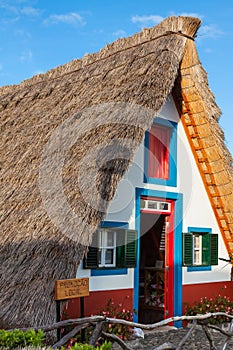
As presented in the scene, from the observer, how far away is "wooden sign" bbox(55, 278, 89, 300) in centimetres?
645

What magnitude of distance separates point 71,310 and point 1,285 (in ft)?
6.63

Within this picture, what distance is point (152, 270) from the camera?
1127cm

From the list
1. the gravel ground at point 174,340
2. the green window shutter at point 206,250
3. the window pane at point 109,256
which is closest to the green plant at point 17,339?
the gravel ground at point 174,340

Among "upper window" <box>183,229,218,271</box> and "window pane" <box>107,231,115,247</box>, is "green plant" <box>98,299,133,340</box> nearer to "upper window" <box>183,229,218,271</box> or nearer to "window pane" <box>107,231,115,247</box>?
"window pane" <box>107,231,115,247</box>

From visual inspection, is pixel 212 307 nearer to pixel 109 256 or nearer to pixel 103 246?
pixel 109 256

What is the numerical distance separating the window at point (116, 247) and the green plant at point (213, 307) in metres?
1.92

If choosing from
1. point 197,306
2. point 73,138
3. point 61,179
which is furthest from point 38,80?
point 197,306

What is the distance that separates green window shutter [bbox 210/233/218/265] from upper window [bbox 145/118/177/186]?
5.37 ft

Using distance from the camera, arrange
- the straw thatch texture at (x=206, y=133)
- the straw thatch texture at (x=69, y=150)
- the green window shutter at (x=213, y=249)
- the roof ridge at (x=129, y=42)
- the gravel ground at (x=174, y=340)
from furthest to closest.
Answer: the green window shutter at (x=213, y=249)
the straw thatch texture at (x=206, y=133)
the roof ridge at (x=129, y=42)
the gravel ground at (x=174, y=340)
the straw thatch texture at (x=69, y=150)

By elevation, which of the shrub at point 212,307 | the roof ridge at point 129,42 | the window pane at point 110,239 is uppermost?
the roof ridge at point 129,42

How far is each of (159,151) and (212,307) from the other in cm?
338

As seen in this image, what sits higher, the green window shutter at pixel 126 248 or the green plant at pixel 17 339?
the green window shutter at pixel 126 248

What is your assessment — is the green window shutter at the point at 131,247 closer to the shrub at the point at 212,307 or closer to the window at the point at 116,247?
the window at the point at 116,247

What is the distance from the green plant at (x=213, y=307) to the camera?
33.4 feet
